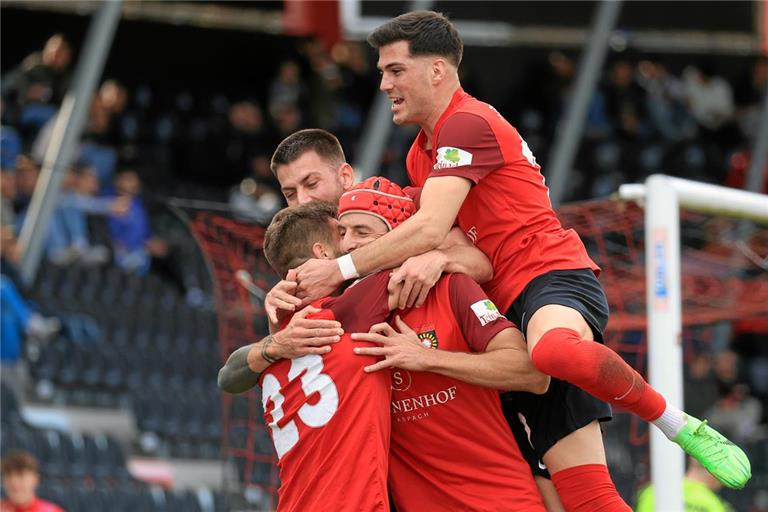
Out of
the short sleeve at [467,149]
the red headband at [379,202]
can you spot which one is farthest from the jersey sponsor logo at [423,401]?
the short sleeve at [467,149]

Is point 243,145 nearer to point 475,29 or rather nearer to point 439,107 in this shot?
point 475,29

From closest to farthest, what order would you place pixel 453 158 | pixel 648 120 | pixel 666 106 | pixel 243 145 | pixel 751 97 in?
1. pixel 453 158
2. pixel 243 145
3. pixel 648 120
4. pixel 666 106
5. pixel 751 97

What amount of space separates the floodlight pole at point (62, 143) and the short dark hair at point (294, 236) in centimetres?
895

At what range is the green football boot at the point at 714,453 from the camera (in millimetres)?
4480

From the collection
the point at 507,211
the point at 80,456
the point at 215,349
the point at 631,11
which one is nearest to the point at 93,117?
the point at 215,349

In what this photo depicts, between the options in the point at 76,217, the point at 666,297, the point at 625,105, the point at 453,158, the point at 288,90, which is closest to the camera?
the point at 453,158

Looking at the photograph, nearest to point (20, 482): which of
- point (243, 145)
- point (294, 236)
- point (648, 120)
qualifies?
point (294, 236)

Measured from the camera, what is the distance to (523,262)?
461 centimetres

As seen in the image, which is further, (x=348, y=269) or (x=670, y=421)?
(x=670, y=421)

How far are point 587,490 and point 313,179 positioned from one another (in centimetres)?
150

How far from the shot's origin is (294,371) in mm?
4312

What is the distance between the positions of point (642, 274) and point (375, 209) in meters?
6.42

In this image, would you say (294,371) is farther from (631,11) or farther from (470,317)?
(631,11)

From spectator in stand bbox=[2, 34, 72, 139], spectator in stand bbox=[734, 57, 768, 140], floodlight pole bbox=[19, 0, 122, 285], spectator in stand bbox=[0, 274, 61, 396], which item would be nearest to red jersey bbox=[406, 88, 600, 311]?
spectator in stand bbox=[0, 274, 61, 396]
